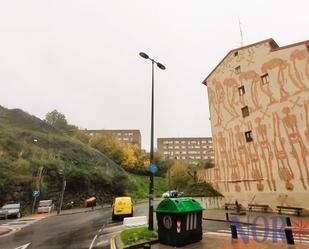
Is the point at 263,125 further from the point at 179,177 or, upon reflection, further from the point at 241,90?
the point at 179,177

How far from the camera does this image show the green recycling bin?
974cm

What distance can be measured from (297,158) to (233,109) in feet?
28.7

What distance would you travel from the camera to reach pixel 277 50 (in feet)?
79.2

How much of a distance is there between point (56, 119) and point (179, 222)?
89896 mm

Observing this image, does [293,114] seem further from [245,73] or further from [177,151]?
[177,151]

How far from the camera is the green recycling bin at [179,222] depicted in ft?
32.0

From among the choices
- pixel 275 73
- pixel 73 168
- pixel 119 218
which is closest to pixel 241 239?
pixel 119 218

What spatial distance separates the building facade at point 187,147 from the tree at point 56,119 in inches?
1966

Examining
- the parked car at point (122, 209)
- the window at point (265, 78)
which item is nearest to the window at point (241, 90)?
the window at point (265, 78)

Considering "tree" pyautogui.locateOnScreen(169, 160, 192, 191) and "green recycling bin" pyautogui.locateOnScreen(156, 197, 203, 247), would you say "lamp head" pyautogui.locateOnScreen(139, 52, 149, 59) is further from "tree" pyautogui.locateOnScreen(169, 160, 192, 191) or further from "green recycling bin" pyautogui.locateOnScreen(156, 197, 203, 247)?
"tree" pyautogui.locateOnScreen(169, 160, 192, 191)

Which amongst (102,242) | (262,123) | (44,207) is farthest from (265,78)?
(44,207)

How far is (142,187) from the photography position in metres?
61.3

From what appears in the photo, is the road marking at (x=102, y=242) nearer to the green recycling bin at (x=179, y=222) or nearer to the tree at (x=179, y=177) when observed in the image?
the green recycling bin at (x=179, y=222)

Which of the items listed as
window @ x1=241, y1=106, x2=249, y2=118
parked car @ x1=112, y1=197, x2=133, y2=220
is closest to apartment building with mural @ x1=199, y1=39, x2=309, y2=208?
window @ x1=241, y1=106, x2=249, y2=118
